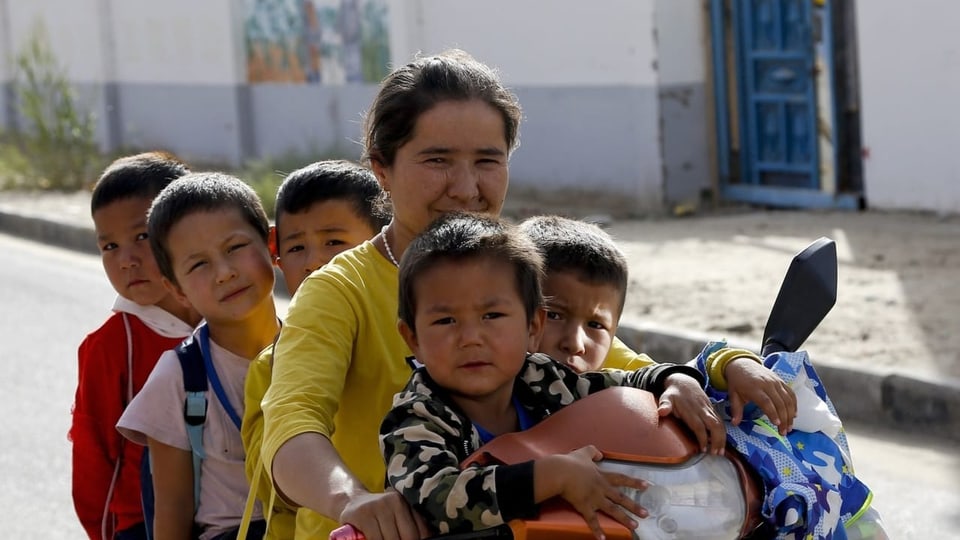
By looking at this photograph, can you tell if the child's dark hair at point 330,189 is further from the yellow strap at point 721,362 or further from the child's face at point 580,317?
the yellow strap at point 721,362

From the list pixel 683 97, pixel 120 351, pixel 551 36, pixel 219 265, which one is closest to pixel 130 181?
pixel 120 351

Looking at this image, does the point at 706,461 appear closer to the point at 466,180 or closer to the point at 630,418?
the point at 630,418

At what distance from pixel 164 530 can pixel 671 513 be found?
1.21 m

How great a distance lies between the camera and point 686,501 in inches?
62.9

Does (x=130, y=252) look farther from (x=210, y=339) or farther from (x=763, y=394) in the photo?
(x=763, y=394)

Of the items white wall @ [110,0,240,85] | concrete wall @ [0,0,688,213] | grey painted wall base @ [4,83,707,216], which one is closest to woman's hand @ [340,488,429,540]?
grey painted wall base @ [4,83,707,216]

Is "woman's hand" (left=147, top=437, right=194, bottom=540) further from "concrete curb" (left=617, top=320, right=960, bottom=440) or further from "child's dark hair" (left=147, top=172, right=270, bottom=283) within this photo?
"concrete curb" (left=617, top=320, right=960, bottom=440)

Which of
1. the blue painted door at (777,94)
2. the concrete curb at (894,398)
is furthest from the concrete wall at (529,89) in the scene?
the concrete curb at (894,398)

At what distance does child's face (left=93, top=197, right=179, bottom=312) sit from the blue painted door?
771 centimetres

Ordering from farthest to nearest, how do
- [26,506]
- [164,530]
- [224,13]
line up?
[224,13]
[26,506]
[164,530]

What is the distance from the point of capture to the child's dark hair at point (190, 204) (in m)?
2.62

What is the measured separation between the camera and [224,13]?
15930mm

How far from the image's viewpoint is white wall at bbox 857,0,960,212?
8.94 metres

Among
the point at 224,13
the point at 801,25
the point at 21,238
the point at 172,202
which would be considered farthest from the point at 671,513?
the point at 224,13
